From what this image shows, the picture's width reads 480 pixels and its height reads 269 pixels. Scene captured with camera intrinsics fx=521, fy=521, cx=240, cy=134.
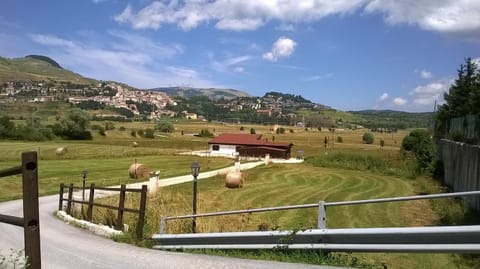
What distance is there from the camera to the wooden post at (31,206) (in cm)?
382

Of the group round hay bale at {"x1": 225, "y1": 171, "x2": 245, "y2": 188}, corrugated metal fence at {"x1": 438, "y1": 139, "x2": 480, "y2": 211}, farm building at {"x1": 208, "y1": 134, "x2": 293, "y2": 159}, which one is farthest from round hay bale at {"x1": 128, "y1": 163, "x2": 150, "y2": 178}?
farm building at {"x1": 208, "y1": 134, "x2": 293, "y2": 159}

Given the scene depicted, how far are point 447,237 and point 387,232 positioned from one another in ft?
2.47

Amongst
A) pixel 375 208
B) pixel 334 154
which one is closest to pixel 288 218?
pixel 375 208

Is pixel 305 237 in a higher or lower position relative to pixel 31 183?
lower

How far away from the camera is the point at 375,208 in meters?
26.1

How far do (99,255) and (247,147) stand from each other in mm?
67761

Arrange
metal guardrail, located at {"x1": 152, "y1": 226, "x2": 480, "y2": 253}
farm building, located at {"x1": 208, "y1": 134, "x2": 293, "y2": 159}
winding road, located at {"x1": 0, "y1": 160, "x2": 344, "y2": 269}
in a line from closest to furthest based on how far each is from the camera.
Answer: metal guardrail, located at {"x1": 152, "y1": 226, "x2": 480, "y2": 253}
winding road, located at {"x1": 0, "y1": 160, "x2": 344, "y2": 269}
farm building, located at {"x1": 208, "y1": 134, "x2": 293, "y2": 159}

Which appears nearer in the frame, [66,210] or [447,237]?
[447,237]

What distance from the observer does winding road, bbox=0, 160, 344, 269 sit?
7633 millimetres

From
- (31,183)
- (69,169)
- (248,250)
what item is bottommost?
(69,169)

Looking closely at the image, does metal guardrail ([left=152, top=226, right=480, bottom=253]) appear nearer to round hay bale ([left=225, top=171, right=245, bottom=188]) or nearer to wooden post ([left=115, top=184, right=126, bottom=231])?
wooden post ([left=115, top=184, right=126, bottom=231])

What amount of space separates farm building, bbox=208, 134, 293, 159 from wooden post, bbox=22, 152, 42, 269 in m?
71.7

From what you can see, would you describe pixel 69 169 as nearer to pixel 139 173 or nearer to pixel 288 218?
pixel 139 173

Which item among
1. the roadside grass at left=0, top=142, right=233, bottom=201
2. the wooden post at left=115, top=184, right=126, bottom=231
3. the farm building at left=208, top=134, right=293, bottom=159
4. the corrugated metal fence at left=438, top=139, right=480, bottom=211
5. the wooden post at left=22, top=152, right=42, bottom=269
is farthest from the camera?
the farm building at left=208, top=134, right=293, bottom=159
